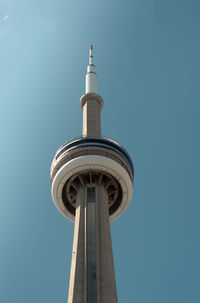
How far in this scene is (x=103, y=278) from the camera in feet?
120

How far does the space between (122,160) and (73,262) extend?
15305 millimetres

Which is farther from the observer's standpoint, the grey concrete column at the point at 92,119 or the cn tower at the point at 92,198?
the grey concrete column at the point at 92,119

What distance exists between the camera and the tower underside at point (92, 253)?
35531 mm

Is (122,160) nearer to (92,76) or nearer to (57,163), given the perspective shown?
(57,163)

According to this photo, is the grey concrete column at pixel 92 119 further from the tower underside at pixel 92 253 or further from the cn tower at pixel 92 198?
the tower underside at pixel 92 253

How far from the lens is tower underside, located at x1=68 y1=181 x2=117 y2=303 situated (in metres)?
35.5

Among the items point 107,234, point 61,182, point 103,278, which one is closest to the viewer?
point 103,278

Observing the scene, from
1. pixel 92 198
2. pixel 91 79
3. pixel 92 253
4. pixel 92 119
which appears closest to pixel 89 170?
pixel 92 198

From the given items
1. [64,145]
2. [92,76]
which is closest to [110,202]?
[64,145]

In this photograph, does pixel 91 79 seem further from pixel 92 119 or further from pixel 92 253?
pixel 92 253

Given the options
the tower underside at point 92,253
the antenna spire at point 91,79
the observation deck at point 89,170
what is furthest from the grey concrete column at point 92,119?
the tower underside at point 92,253

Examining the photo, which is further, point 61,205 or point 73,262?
point 61,205

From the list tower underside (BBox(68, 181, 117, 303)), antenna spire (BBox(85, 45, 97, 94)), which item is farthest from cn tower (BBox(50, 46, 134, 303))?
antenna spire (BBox(85, 45, 97, 94))

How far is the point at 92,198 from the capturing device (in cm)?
4444
